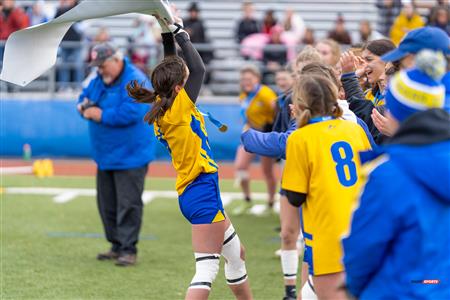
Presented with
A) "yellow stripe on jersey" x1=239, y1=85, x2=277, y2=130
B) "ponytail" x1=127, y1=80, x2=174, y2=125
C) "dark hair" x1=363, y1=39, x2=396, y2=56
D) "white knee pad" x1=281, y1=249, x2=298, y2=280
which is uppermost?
"ponytail" x1=127, y1=80, x2=174, y2=125

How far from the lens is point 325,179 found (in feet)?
14.3

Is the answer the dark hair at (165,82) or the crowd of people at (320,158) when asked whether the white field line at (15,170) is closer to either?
the crowd of people at (320,158)

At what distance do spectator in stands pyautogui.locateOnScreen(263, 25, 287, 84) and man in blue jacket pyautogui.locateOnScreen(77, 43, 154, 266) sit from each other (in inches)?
379

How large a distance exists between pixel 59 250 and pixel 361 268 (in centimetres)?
609

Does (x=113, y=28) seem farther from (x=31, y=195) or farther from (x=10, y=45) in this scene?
(x=10, y=45)

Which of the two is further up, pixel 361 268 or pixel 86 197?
pixel 361 268

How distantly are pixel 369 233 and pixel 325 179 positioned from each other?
1.06 m

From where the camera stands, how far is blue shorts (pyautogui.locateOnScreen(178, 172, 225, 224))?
5.56 m

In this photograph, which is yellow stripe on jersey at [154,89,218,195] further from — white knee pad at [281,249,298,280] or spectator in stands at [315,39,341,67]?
spectator in stands at [315,39,341,67]

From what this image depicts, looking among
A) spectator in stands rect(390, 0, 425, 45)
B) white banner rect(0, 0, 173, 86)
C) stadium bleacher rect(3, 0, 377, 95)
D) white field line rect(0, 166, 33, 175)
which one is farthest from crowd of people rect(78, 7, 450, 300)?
stadium bleacher rect(3, 0, 377, 95)

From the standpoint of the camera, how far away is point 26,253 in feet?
28.7

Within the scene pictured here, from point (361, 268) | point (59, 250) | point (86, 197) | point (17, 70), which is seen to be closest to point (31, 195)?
point (86, 197)

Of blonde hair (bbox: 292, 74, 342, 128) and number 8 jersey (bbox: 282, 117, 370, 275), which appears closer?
number 8 jersey (bbox: 282, 117, 370, 275)

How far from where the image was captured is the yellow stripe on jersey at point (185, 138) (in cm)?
559
